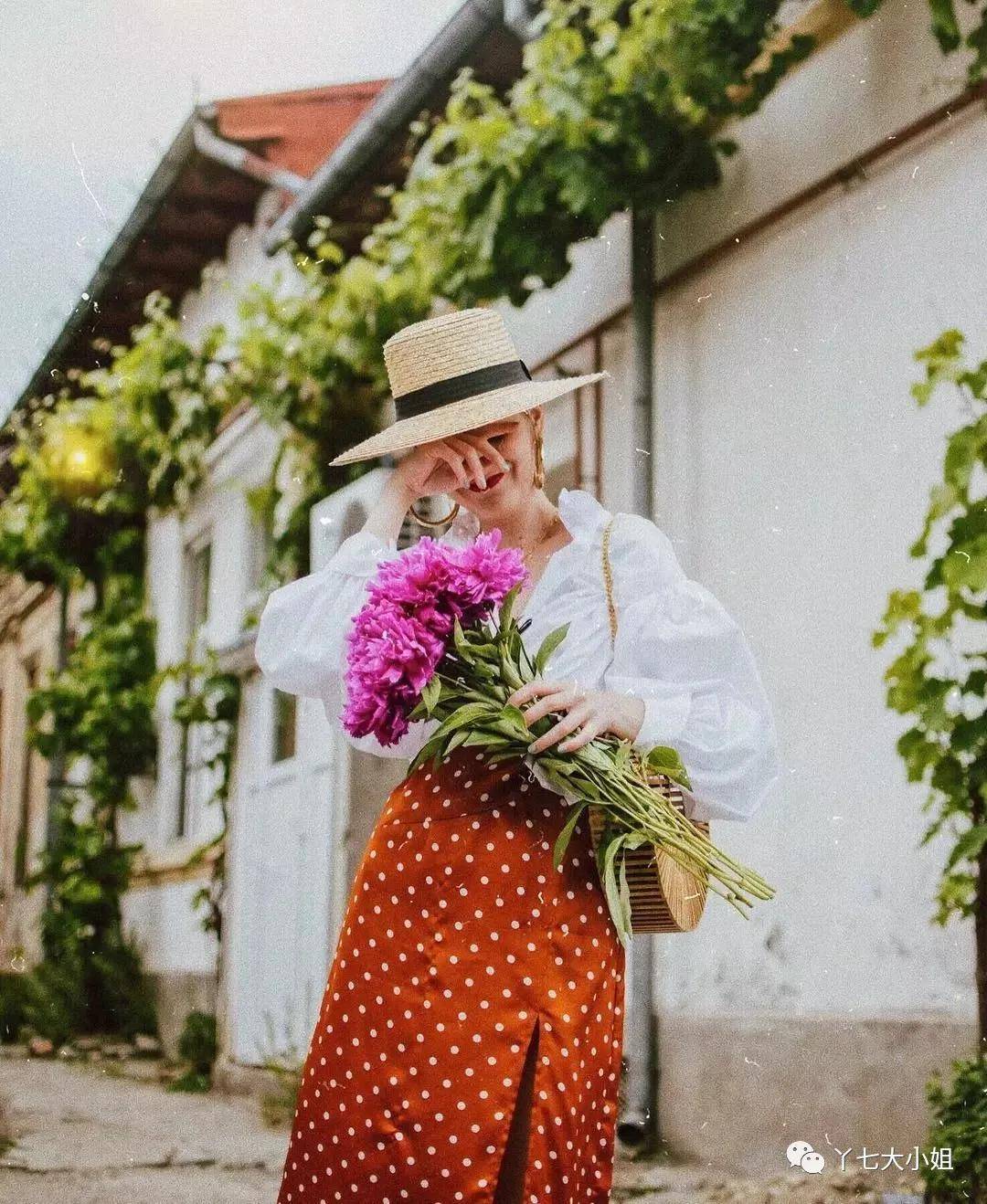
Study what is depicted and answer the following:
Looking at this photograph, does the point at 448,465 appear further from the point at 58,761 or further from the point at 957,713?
the point at 58,761

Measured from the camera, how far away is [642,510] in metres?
4.33

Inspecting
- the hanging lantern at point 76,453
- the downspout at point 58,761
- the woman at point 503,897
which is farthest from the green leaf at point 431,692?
the downspout at point 58,761

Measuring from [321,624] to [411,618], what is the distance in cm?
30

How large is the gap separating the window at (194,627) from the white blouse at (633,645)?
360 centimetres

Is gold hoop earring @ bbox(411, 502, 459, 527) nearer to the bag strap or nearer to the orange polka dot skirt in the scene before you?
the bag strap

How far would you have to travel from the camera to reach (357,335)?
4.89 m

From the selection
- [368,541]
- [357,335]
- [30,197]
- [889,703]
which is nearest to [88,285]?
[30,197]

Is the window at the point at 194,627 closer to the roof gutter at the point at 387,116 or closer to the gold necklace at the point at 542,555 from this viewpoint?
the roof gutter at the point at 387,116

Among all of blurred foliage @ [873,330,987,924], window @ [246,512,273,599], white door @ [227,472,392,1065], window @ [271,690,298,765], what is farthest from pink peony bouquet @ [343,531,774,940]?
window @ [246,512,273,599]

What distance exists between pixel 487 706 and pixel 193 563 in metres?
4.10

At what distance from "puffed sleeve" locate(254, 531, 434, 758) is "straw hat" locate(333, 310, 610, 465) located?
17 cm

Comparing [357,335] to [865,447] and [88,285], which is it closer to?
[88,285]

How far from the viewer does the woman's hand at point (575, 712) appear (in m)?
1.95

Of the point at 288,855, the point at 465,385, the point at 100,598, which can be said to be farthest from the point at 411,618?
the point at 100,598
